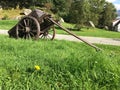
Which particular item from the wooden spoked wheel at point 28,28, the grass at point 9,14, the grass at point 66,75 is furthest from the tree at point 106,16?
the grass at point 66,75

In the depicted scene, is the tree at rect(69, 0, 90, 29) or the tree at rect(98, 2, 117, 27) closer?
the tree at rect(69, 0, 90, 29)

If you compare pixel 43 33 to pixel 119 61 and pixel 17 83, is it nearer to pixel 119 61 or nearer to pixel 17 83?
pixel 119 61

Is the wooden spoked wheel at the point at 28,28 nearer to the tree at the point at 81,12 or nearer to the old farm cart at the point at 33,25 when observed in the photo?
the old farm cart at the point at 33,25

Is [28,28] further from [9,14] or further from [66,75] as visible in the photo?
[9,14]

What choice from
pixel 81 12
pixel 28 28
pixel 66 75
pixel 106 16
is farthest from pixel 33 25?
pixel 106 16

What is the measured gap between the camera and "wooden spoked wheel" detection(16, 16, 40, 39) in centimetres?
1426

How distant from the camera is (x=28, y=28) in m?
14.5

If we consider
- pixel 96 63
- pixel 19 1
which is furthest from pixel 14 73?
pixel 19 1

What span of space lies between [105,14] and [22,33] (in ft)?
258

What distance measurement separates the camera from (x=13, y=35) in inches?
588

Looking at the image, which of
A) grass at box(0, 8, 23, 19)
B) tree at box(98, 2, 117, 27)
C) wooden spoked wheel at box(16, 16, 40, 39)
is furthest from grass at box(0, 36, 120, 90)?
tree at box(98, 2, 117, 27)

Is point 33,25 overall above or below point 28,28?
above

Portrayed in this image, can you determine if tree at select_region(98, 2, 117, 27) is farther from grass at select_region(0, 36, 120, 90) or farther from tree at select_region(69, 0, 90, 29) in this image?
grass at select_region(0, 36, 120, 90)

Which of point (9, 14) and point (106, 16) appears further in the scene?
point (106, 16)
